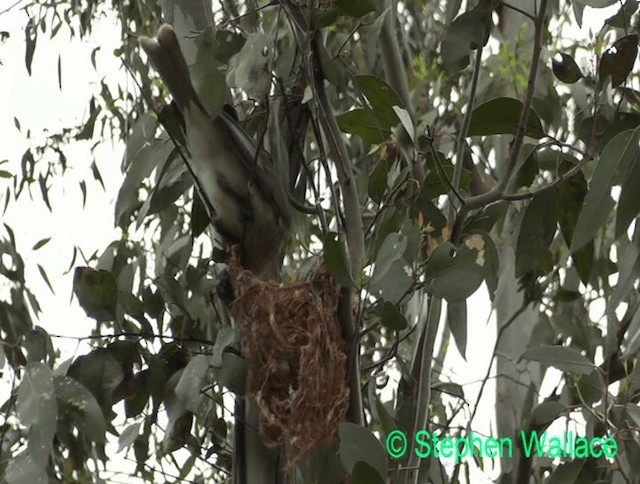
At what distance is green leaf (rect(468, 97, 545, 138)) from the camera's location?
110cm

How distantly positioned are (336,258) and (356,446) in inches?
6.7

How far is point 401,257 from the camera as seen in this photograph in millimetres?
1029

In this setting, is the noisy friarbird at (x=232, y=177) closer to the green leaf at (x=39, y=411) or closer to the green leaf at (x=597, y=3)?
the green leaf at (x=39, y=411)

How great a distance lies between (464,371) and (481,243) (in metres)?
1.14

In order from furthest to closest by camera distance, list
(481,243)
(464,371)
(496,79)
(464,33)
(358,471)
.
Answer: (464,371) < (496,79) < (481,243) < (464,33) < (358,471)

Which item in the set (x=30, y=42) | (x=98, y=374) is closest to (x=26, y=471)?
(x=98, y=374)

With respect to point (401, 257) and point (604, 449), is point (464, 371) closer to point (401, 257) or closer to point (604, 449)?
point (604, 449)

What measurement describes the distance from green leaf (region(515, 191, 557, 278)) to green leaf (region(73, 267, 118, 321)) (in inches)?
17.5

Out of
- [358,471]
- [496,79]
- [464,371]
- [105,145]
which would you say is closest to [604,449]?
[358,471]

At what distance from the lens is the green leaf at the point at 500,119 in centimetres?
110

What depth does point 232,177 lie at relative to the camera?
107 cm

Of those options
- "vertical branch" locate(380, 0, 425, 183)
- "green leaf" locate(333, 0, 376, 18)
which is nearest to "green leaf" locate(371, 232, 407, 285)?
"green leaf" locate(333, 0, 376, 18)

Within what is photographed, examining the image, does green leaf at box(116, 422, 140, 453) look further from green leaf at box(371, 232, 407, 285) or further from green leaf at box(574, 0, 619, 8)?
green leaf at box(574, 0, 619, 8)

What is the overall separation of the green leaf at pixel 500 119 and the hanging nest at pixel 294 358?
0.72 feet
